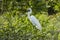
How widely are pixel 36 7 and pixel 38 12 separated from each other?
0.23 meters

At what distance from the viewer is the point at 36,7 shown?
842 cm

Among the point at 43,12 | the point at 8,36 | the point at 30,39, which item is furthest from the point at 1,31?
the point at 43,12

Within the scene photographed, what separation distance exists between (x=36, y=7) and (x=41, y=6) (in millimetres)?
172

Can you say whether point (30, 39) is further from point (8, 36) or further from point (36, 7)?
point (36, 7)

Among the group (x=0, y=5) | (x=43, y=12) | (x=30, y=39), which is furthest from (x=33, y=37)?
(x=0, y=5)

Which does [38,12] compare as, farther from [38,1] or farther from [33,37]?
[33,37]

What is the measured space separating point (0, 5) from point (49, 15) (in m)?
1.71

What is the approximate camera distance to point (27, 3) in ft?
27.6

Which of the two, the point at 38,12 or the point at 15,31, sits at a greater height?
the point at 15,31

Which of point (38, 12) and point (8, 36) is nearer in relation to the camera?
point (8, 36)

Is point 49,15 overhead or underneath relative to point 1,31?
underneath

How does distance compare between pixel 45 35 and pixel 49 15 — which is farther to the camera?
pixel 49 15

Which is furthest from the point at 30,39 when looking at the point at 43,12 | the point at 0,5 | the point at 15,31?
the point at 0,5

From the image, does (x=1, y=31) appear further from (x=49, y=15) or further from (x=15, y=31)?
(x=49, y=15)
